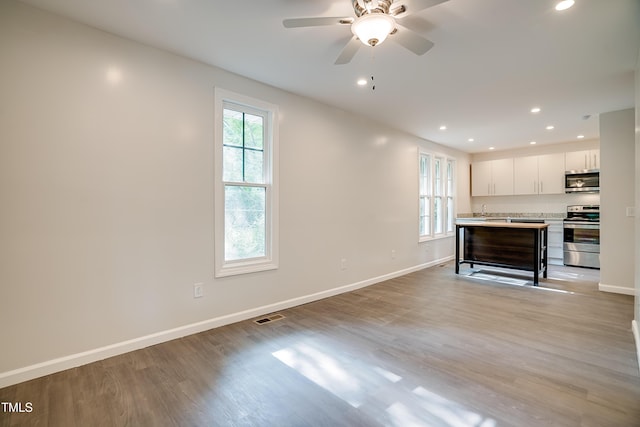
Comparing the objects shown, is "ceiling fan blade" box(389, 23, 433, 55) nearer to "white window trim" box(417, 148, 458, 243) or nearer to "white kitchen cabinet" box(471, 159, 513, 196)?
"white window trim" box(417, 148, 458, 243)

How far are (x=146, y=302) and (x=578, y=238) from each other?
7612mm

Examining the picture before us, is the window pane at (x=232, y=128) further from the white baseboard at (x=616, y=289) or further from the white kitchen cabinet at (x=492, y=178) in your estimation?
the white kitchen cabinet at (x=492, y=178)

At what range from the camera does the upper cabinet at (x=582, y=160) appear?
20.1 feet

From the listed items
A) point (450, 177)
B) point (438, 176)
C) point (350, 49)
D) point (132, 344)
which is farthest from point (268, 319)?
point (450, 177)

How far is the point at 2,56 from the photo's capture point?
2076 mm

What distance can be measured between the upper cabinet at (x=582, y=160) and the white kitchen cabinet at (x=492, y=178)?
1068 millimetres

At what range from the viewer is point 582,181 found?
6.27 meters

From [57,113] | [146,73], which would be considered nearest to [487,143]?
[146,73]

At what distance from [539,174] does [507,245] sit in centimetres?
271

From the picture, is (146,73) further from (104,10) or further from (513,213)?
(513,213)

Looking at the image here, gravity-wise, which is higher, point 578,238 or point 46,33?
point 46,33

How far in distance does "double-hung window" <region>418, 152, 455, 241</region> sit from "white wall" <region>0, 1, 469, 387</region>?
3.58 meters

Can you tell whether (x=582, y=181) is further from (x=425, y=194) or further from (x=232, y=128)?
(x=232, y=128)

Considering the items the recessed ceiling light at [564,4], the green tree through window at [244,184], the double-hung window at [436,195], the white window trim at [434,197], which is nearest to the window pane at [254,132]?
the green tree through window at [244,184]
